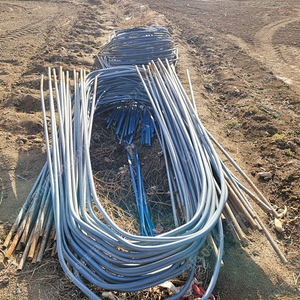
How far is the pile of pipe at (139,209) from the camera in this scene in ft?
9.13

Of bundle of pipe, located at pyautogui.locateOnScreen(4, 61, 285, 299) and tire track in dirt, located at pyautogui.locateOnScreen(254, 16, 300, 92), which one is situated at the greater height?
tire track in dirt, located at pyautogui.locateOnScreen(254, 16, 300, 92)

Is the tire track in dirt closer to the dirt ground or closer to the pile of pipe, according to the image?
the dirt ground

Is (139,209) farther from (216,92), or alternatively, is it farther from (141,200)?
(216,92)

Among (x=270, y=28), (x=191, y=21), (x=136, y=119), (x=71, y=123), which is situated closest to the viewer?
(x=71, y=123)

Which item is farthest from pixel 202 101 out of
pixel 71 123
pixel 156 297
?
pixel 156 297

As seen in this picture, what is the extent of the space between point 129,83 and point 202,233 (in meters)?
3.41

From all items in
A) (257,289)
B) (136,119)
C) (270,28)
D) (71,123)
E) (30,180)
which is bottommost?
(257,289)

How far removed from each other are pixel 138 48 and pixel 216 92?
1.94m

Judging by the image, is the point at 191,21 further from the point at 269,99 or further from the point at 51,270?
the point at 51,270

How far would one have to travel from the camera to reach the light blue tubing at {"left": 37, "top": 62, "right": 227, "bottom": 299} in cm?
277

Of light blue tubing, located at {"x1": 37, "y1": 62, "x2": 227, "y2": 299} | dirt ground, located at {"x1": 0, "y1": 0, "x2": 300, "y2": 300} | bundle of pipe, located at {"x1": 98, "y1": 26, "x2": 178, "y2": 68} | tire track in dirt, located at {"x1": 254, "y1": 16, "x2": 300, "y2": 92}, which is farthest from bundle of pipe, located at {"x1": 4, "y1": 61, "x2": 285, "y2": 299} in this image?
tire track in dirt, located at {"x1": 254, "y1": 16, "x2": 300, "y2": 92}

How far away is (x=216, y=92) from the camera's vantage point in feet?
22.5

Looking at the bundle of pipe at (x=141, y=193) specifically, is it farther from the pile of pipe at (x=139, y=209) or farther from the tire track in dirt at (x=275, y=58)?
the tire track in dirt at (x=275, y=58)

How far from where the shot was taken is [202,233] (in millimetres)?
2744
